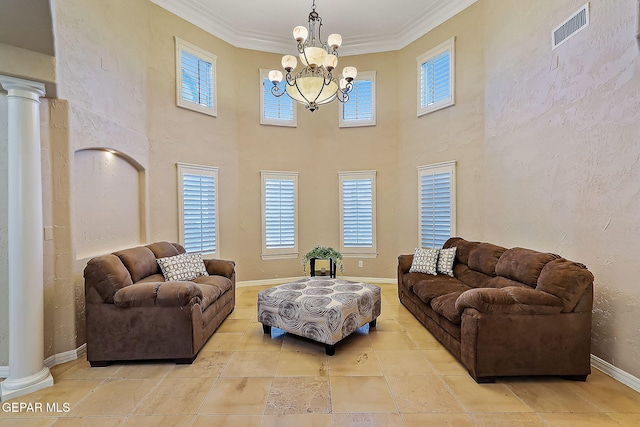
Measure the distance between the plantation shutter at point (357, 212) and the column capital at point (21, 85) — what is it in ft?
15.0

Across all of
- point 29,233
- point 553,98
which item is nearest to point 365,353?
point 29,233

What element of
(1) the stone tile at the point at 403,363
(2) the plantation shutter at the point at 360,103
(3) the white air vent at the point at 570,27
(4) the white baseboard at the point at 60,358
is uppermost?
(2) the plantation shutter at the point at 360,103

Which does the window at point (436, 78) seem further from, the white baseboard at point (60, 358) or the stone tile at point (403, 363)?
the white baseboard at point (60, 358)

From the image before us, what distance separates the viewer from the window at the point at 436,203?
5016mm

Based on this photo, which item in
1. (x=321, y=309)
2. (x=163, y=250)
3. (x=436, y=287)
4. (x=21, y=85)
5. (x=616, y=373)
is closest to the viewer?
(x=21, y=85)

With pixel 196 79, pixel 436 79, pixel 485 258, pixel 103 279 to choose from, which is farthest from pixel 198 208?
pixel 436 79

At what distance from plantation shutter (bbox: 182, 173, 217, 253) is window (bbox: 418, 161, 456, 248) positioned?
12.5 ft

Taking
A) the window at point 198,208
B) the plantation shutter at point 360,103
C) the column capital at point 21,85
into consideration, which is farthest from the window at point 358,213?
the column capital at point 21,85

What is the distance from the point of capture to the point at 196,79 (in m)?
5.11

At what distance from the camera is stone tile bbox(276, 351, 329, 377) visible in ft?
9.00

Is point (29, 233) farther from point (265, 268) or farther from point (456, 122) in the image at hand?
point (456, 122)

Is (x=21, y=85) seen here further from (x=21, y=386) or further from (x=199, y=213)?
(x=199, y=213)

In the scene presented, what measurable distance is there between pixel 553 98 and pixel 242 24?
16.4ft

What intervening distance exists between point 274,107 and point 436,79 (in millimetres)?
3065
